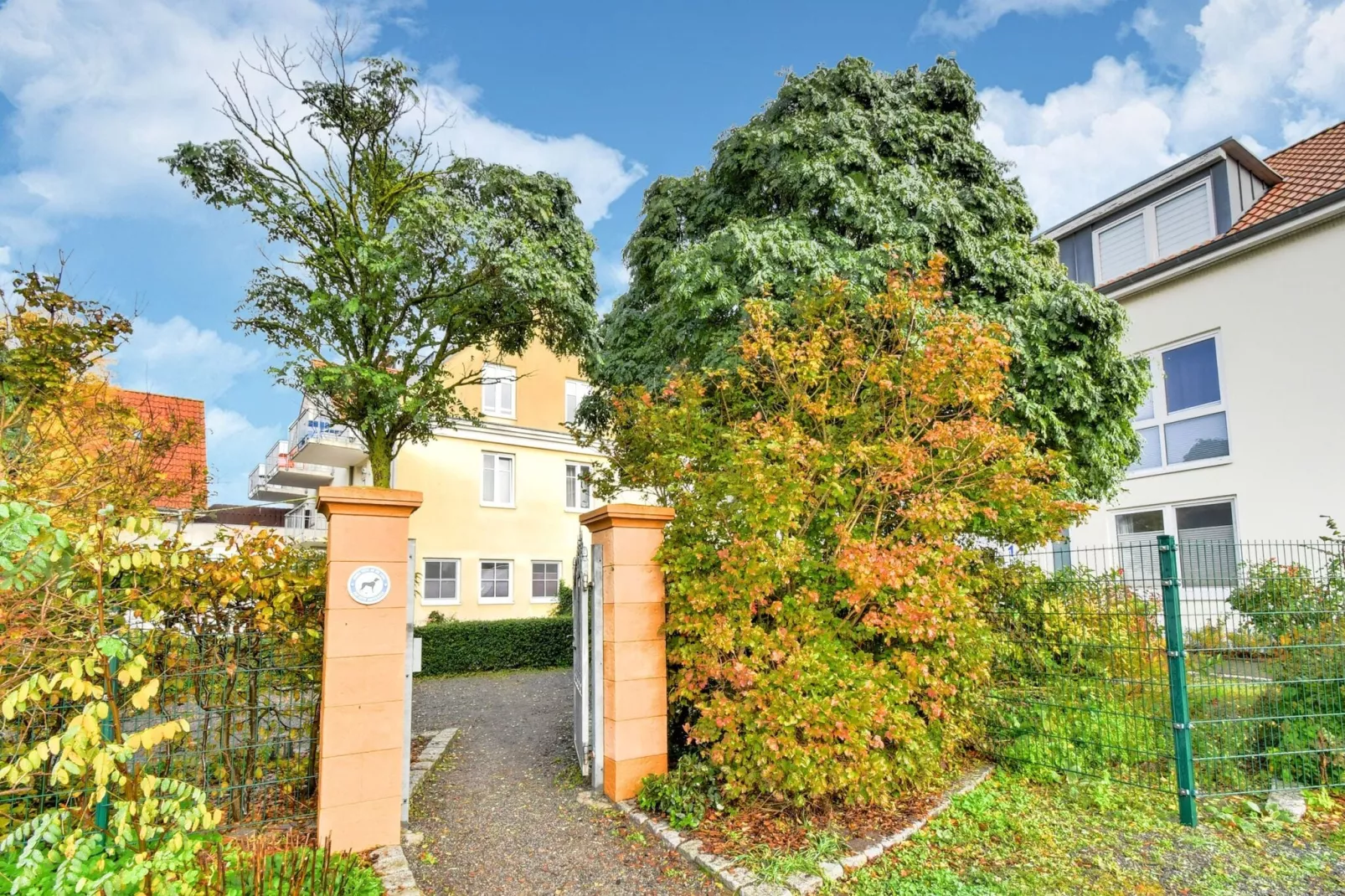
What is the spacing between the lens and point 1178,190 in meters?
12.9

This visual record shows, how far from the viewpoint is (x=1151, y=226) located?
43.8 feet

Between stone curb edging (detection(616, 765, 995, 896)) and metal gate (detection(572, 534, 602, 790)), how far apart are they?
1.98 ft

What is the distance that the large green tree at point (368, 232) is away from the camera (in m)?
8.69

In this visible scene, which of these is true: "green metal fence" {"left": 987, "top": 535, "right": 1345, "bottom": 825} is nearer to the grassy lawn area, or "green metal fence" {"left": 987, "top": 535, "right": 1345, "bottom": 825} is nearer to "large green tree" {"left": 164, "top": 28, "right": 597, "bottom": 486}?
the grassy lawn area

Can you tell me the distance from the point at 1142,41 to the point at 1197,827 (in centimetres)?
1020

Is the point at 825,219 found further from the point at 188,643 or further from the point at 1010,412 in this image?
the point at 188,643

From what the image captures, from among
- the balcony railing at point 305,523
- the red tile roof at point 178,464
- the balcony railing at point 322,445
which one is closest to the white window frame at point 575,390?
the balcony railing at point 322,445

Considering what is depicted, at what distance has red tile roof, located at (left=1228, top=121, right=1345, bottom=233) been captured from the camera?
1086 centimetres

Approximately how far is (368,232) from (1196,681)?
10.1 metres

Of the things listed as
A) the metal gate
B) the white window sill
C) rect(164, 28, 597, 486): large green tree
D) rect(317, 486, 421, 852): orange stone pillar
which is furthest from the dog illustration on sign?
the white window sill

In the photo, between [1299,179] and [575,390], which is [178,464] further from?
[1299,179]

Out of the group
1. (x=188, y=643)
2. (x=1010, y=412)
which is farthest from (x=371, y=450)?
(x=1010, y=412)

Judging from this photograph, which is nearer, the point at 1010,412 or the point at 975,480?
the point at 975,480

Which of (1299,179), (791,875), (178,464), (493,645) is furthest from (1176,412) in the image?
(178,464)
